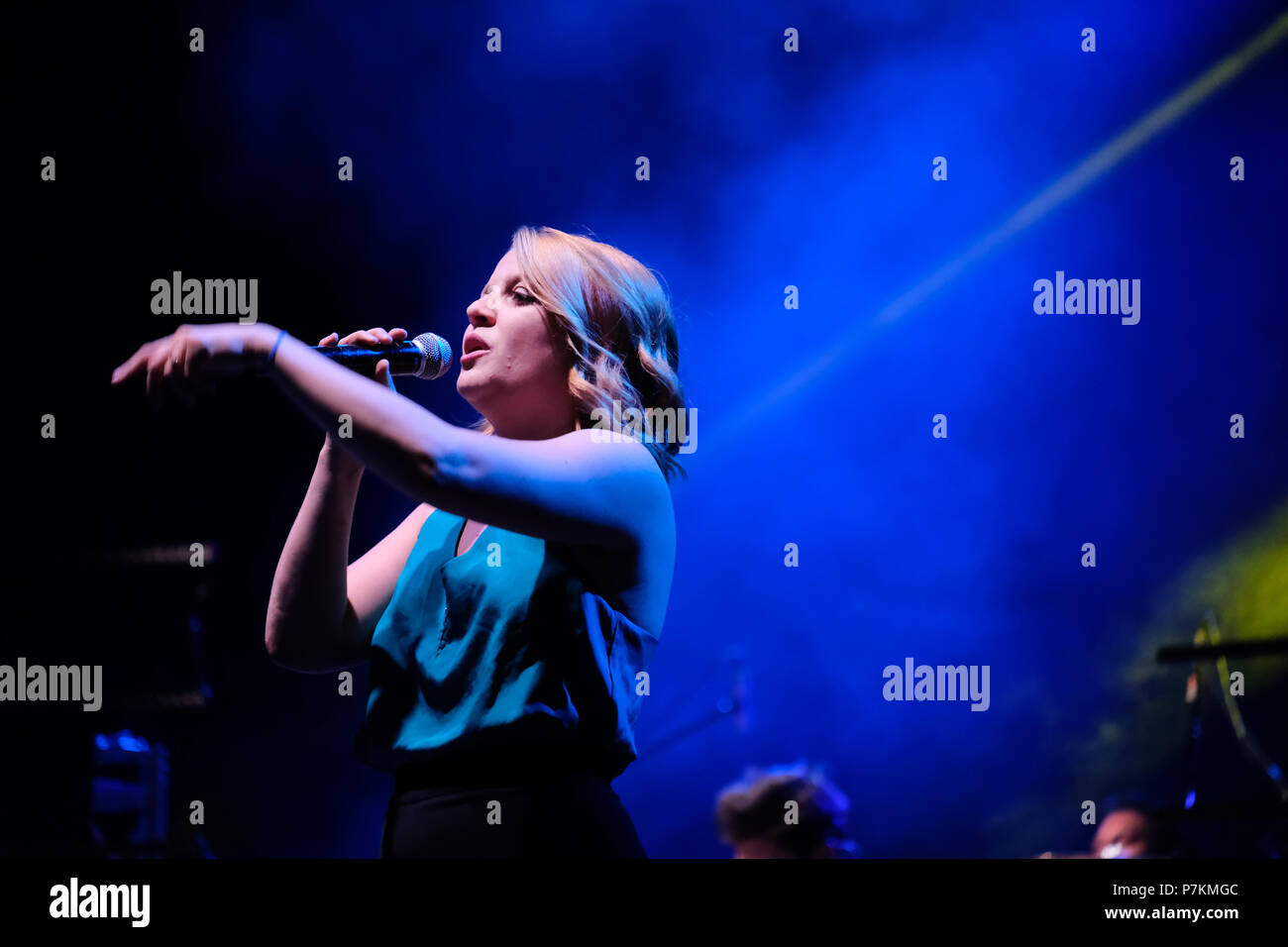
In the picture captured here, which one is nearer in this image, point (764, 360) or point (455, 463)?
point (455, 463)

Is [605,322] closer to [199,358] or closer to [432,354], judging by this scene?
[432,354]

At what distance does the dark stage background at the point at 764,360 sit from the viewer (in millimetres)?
2883

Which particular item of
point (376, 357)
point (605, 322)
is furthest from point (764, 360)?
point (376, 357)

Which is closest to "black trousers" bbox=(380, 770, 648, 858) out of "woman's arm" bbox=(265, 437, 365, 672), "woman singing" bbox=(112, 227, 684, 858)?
"woman singing" bbox=(112, 227, 684, 858)

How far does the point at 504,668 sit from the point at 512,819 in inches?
6.4

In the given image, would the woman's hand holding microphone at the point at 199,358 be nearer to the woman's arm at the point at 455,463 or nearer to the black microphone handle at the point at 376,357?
the woman's arm at the point at 455,463

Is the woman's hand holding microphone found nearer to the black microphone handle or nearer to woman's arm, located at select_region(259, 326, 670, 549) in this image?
woman's arm, located at select_region(259, 326, 670, 549)

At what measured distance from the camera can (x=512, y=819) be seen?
46.6 inches

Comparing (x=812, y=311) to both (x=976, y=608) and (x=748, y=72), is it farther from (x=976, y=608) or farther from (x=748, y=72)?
(x=976, y=608)

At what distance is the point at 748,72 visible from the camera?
3150 millimetres

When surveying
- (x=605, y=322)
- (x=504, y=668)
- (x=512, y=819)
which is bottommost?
(x=512, y=819)

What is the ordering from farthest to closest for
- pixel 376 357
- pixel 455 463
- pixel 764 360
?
1. pixel 764 360
2. pixel 376 357
3. pixel 455 463

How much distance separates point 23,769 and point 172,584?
2.28ft
